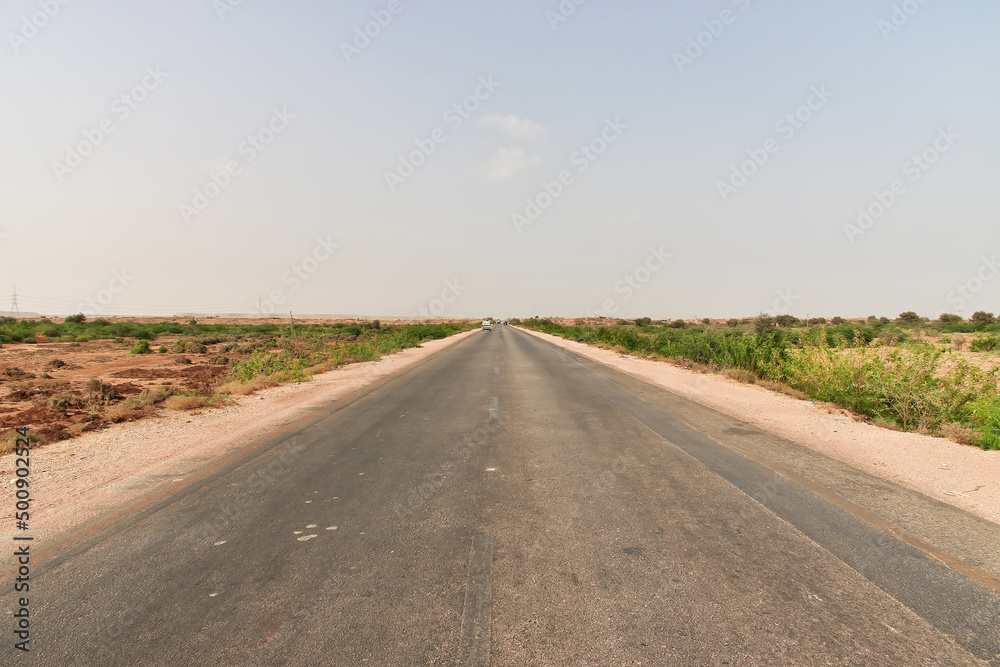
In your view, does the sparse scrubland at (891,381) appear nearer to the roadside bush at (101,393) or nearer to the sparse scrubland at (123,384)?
the sparse scrubland at (123,384)

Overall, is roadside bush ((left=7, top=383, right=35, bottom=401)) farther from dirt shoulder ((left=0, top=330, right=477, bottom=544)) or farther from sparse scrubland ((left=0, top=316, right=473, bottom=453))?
dirt shoulder ((left=0, top=330, right=477, bottom=544))

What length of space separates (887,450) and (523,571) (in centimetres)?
629

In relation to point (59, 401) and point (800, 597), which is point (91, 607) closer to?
point (800, 597)

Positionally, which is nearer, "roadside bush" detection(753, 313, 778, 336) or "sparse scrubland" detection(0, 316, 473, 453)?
"sparse scrubland" detection(0, 316, 473, 453)

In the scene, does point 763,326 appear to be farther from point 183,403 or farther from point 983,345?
point 183,403

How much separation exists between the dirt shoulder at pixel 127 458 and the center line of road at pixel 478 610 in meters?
3.67

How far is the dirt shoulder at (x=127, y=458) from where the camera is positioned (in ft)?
14.6

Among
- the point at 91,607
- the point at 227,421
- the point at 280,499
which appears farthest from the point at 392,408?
the point at 91,607

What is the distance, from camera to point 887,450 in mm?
6414

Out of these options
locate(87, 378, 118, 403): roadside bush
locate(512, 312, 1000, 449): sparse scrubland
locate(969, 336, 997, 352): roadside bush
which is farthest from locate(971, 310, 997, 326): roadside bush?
locate(87, 378, 118, 403): roadside bush

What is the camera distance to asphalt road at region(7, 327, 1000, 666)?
2383 millimetres

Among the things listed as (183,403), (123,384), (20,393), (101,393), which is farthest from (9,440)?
(123,384)

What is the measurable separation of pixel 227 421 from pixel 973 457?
38.8 feet

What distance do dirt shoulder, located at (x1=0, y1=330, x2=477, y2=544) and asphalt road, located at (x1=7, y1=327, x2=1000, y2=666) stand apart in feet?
2.32
